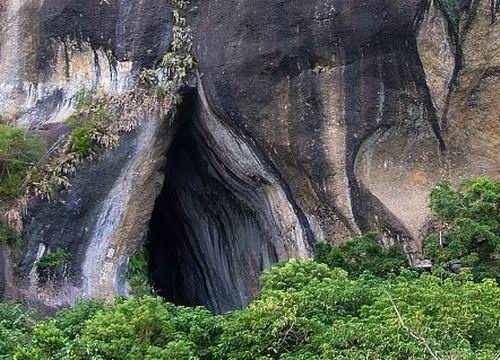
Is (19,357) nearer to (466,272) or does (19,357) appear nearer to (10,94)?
(466,272)

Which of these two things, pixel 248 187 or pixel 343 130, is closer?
pixel 343 130

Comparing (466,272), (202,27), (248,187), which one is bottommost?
(466,272)

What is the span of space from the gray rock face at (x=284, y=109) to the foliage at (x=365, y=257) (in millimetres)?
451

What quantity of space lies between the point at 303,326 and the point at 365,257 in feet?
9.96

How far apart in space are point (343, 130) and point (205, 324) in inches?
152

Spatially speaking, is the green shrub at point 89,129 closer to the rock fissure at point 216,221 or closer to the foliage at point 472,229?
the rock fissure at point 216,221

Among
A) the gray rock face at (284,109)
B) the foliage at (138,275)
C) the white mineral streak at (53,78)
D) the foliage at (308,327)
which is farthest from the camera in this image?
the white mineral streak at (53,78)

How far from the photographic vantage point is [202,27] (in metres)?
10.8

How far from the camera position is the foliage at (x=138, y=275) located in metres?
10.6

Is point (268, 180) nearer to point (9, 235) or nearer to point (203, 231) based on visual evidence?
point (203, 231)

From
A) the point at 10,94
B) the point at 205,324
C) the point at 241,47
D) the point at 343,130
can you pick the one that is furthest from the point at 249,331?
the point at 10,94

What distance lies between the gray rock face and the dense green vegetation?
7.41 feet

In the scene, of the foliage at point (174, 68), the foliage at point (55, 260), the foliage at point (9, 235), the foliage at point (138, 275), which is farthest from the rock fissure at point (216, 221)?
the foliage at point (9, 235)

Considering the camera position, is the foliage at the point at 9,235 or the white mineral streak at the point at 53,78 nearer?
the foliage at the point at 9,235
